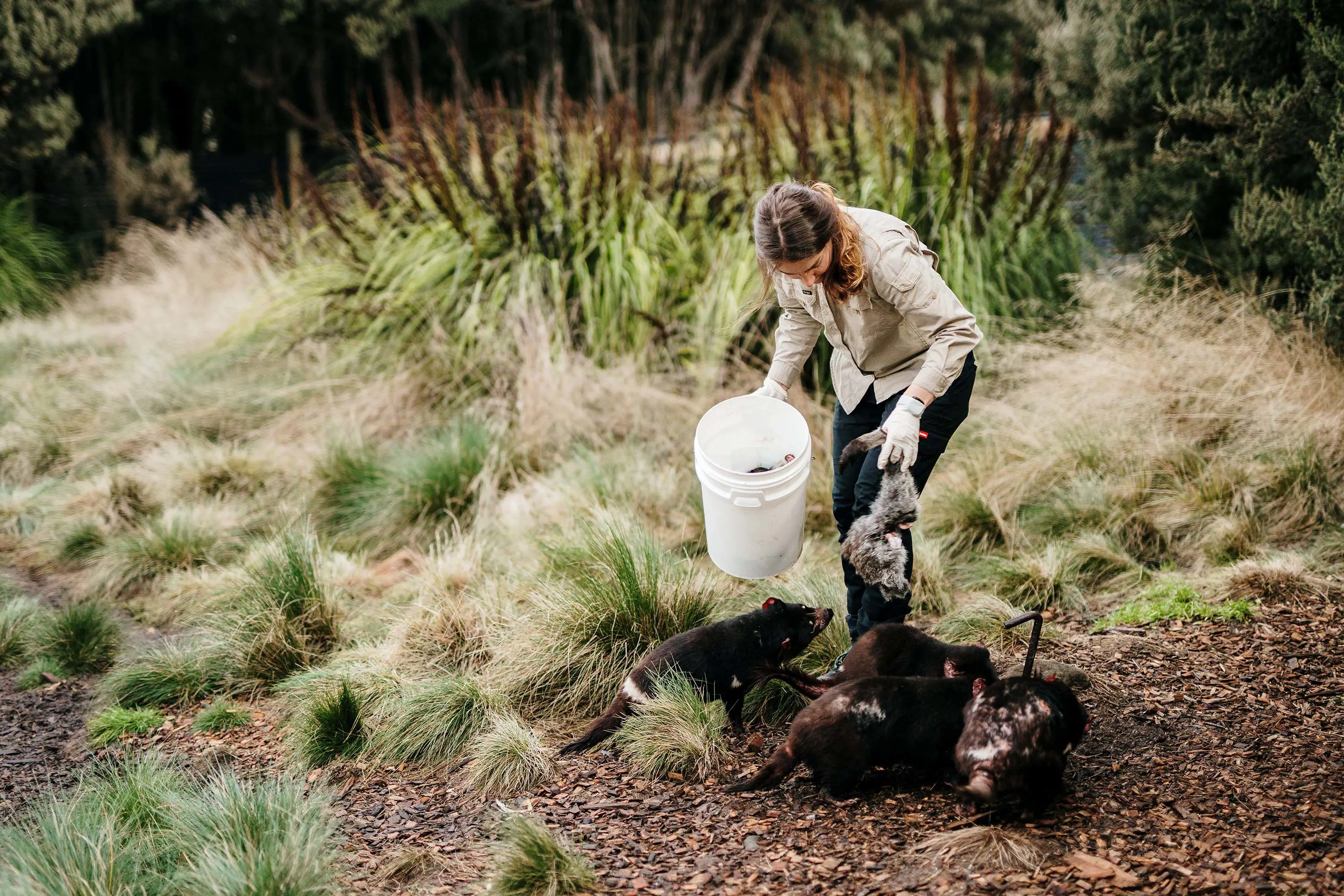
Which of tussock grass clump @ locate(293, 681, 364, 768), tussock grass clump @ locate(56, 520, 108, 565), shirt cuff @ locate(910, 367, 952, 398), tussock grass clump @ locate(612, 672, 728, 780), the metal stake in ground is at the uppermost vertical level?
shirt cuff @ locate(910, 367, 952, 398)

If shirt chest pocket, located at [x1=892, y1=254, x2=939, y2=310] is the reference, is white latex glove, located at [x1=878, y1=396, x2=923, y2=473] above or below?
below

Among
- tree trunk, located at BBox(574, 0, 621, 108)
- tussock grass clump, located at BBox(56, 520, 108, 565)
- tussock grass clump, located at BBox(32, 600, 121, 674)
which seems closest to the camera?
tussock grass clump, located at BBox(32, 600, 121, 674)

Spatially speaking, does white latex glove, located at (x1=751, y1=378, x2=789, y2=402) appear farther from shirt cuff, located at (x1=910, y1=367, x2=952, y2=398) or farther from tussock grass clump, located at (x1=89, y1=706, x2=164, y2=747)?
tussock grass clump, located at (x1=89, y1=706, x2=164, y2=747)

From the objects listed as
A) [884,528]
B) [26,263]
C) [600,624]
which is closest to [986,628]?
[884,528]

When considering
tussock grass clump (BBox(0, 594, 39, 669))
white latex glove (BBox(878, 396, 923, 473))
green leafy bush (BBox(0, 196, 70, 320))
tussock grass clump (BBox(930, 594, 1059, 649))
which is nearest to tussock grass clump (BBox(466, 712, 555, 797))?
white latex glove (BBox(878, 396, 923, 473))

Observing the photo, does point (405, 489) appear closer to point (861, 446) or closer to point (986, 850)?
point (861, 446)

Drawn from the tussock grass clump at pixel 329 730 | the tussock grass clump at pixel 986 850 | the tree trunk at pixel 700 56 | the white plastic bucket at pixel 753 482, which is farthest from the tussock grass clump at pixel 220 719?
the tree trunk at pixel 700 56

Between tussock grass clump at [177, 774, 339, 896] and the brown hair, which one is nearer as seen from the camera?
tussock grass clump at [177, 774, 339, 896]

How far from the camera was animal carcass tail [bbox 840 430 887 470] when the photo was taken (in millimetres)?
3191

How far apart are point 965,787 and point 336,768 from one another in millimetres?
1999

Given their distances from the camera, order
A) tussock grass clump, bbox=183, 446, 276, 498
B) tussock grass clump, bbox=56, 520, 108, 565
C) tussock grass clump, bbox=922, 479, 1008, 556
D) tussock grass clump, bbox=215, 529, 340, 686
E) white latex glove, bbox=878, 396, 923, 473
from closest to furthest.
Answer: white latex glove, bbox=878, 396, 923, 473 → tussock grass clump, bbox=215, 529, 340, 686 → tussock grass clump, bbox=922, 479, 1008, 556 → tussock grass clump, bbox=56, 520, 108, 565 → tussock grass clump, bbox=183, 446, 276, 498

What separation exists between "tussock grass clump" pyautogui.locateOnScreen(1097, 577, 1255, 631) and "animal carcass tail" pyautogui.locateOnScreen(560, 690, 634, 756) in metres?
1.85

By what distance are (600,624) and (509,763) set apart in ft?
2.32

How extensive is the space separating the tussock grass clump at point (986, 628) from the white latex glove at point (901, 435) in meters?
1.06
